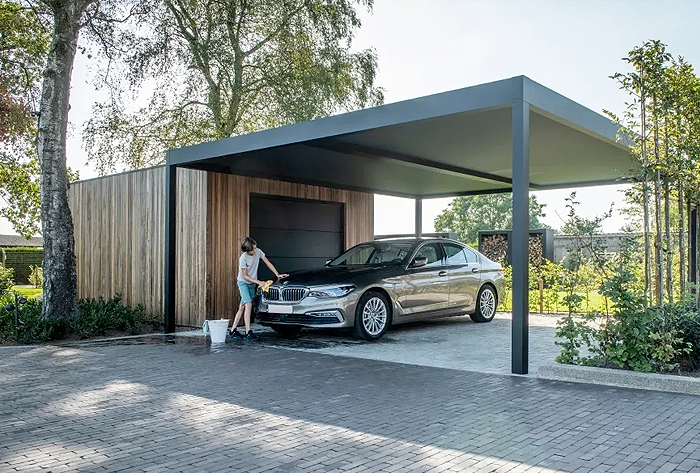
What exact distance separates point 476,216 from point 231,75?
42.5 metres

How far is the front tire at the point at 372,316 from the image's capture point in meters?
9.51

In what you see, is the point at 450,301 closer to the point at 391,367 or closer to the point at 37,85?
the point at 391,367

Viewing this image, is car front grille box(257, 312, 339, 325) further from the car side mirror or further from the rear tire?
the car side mirror

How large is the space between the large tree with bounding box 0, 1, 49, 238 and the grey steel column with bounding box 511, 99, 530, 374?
14.8 metres

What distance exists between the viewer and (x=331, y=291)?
9336 mm

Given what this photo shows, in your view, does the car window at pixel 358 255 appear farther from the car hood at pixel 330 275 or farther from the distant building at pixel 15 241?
the distant building at pixel 15 241

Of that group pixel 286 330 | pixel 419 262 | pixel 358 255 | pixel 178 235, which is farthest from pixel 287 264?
pixel 419 262

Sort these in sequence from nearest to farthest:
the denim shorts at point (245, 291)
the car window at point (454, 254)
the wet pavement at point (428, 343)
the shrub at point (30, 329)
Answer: the wet pavement at point (428, 343) → the denim shorts at point (245, 291) → the shrub at point (30, 329) → the car window at point (454, 254)

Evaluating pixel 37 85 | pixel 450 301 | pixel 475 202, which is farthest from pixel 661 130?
pixel 475 202

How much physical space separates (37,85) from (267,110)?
270 inches

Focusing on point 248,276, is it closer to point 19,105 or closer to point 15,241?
point 19,105

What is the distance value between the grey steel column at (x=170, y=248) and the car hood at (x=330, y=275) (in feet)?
8.49

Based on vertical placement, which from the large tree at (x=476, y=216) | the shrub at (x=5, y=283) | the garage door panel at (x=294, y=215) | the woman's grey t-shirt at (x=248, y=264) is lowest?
the shrub at (x=5, y=283)

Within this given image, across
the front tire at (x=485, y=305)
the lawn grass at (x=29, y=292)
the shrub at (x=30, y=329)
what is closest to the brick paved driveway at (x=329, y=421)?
the shrub at (x=30, y=329)
